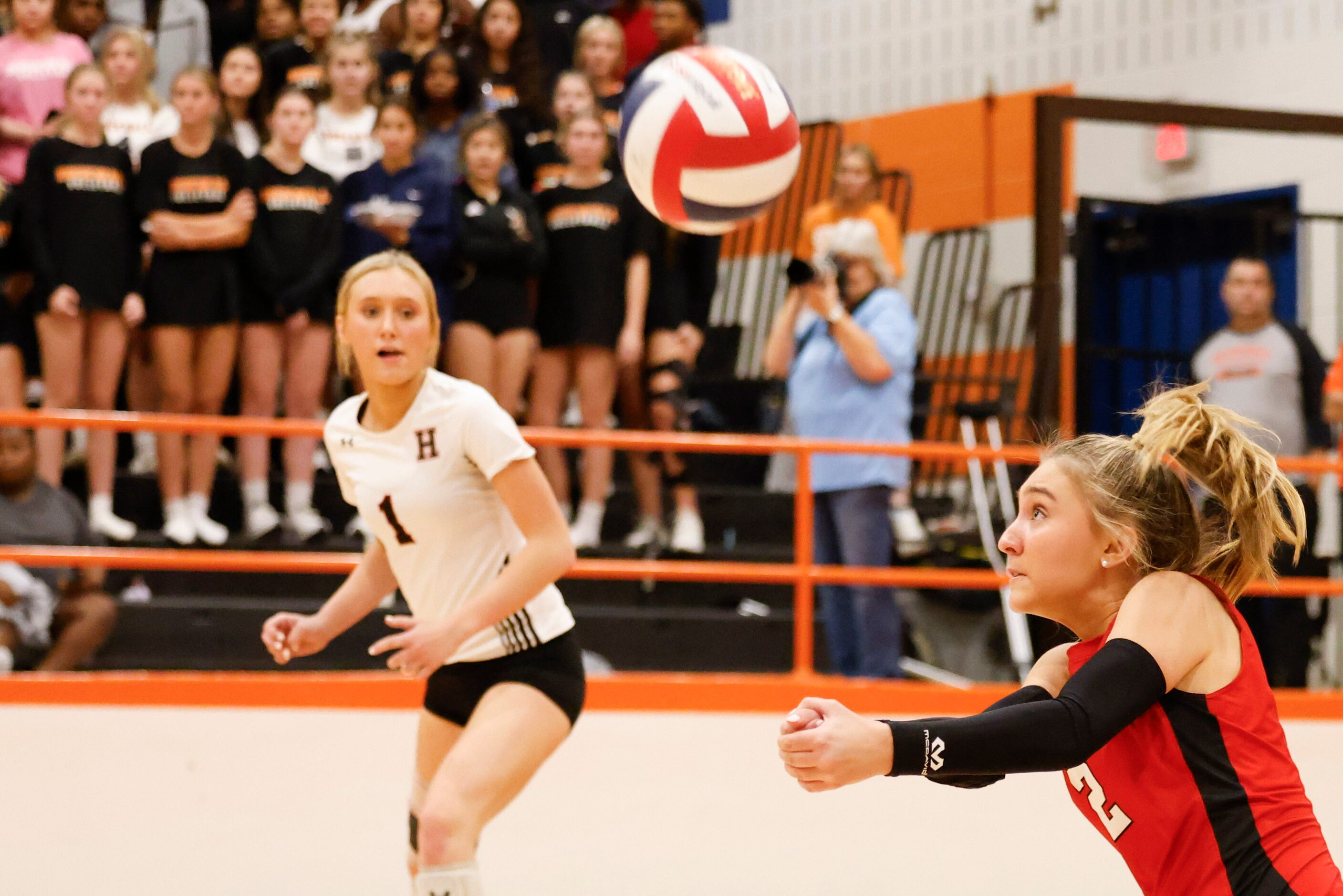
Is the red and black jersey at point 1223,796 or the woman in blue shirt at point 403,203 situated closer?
the red and black jersey at point 1223,796

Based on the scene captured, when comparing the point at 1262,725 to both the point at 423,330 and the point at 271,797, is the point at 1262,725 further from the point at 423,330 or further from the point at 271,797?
the point at 271,797

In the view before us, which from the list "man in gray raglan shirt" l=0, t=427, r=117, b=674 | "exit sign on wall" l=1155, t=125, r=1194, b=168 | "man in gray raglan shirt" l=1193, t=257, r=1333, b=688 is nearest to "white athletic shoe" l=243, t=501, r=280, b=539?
"man in gray raglan shirt" l=0, t=427, r=117, b=674

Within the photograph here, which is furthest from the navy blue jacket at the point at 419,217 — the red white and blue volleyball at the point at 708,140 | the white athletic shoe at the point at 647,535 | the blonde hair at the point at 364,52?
the red white and blue volleyball at the point at 708,140

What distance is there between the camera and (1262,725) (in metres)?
2.06

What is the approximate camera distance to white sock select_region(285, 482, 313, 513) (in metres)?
6.16

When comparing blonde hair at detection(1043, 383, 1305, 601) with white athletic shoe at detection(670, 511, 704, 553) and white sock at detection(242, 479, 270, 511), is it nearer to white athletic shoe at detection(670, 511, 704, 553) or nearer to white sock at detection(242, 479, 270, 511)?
white athletic shoe at detection(670, 511, 704, 553)

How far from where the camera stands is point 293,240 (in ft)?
19.9

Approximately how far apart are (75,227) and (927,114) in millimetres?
5745

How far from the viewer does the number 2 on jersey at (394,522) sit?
3.04 metres

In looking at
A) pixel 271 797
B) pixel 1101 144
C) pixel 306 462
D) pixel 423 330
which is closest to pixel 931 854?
pixel 271 797

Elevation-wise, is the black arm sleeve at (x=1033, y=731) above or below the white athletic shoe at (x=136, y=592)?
above

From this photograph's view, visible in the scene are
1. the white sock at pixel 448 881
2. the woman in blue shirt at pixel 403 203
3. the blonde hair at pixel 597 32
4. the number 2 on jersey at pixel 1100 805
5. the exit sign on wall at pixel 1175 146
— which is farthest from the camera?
the exit sign on wall at pixel 1175 146

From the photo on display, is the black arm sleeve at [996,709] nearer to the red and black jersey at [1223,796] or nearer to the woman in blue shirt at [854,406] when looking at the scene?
the red and black jersey at [1223,796]

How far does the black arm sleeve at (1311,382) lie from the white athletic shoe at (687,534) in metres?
2.74
